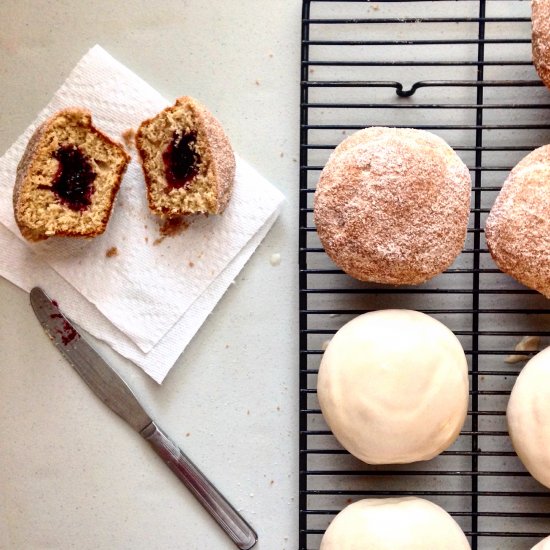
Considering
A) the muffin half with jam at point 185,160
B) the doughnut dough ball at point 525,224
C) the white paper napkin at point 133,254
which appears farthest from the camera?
the white paper napkin at point 133,254

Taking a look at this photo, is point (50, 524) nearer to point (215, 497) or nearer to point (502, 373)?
point (215, 497)

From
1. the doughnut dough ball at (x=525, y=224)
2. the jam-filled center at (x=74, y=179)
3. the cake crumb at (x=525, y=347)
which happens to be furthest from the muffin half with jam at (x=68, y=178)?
the cake crumb at (x=525, y=347)

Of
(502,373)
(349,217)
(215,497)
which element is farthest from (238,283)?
(502,373)

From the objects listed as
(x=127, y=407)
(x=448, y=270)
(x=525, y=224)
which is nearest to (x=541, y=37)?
(x=525, y=224)

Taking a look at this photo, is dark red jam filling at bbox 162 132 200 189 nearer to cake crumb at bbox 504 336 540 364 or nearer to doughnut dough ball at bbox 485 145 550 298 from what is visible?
doughnut dough ball at bbox 485 145 550 298

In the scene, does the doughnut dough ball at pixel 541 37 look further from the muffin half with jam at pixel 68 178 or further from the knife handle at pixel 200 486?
the knife handle at pixel 200 486

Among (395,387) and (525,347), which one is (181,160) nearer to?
(395,387)

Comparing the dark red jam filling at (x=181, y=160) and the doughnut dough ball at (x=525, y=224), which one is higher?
the dark red jam filling at (x=181, y=160)
